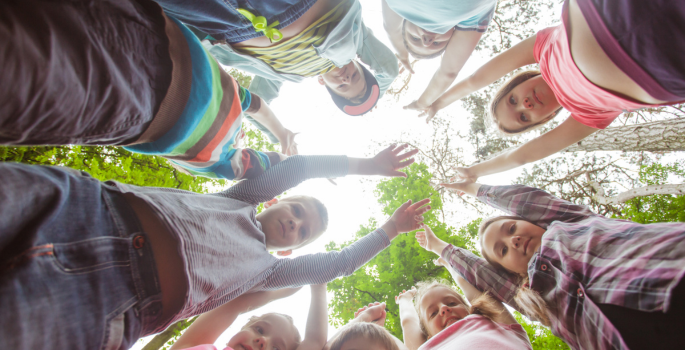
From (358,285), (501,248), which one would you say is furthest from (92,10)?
(358,285)

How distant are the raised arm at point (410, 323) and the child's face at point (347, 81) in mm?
2993

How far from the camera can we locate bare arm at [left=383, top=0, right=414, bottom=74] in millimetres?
2560

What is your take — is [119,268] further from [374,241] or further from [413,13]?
[413,13]

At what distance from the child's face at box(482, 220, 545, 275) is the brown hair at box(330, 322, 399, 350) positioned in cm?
143

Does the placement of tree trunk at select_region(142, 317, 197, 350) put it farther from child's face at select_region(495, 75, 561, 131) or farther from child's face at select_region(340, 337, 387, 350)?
child's face at select_region(495, 75, 561, 131)

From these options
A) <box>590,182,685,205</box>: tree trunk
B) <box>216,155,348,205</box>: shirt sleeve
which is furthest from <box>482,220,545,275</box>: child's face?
<box>590,182,685,205</box>: tree trunk

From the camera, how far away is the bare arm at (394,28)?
256 centimetres

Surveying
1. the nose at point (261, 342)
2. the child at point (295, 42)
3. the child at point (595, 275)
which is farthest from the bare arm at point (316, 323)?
the child at point (295, 42)

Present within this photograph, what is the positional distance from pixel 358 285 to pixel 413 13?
451 cm

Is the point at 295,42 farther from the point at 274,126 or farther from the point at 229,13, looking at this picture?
the point at 274,126

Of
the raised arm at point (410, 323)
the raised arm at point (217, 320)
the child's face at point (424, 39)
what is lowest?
the raised arm at point (410, 323)

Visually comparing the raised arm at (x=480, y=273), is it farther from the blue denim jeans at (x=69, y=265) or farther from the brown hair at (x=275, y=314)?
the blue denim jeans at (x=69, y=265)

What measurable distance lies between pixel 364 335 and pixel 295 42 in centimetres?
241

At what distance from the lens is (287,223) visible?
2.35 metres
